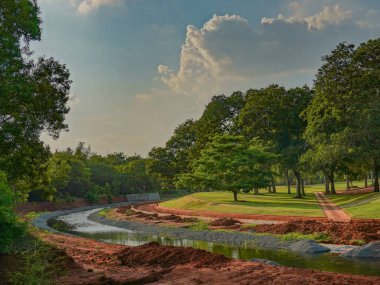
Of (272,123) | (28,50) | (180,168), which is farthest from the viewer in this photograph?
(180,168)

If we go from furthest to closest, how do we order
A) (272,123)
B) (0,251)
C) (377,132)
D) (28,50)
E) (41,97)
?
(272,123) < (377,132) < (41,97) < (28,50) < (0,251)

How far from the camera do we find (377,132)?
51.6m

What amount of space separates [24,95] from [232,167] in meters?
37.5

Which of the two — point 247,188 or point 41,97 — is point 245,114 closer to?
point 247,188

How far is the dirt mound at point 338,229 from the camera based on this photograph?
25734 mm

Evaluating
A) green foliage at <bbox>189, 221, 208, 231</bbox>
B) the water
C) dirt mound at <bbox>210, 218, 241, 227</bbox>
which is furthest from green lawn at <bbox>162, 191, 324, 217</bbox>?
the water

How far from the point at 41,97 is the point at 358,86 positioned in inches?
1530

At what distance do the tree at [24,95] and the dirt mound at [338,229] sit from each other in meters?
16.1

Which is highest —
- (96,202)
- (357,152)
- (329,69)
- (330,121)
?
(329,69)

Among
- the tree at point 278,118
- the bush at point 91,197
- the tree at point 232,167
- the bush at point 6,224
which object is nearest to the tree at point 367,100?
the tree at point 232,167

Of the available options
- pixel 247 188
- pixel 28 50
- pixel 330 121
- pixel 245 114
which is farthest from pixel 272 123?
pixel 28 50

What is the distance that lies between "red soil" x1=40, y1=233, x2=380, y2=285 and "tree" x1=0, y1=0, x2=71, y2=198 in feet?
21.4

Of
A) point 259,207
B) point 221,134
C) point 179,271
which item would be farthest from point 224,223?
point 221,134

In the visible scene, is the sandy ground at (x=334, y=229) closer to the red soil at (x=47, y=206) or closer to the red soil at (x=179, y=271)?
the red soil at (x=179, y=271)
